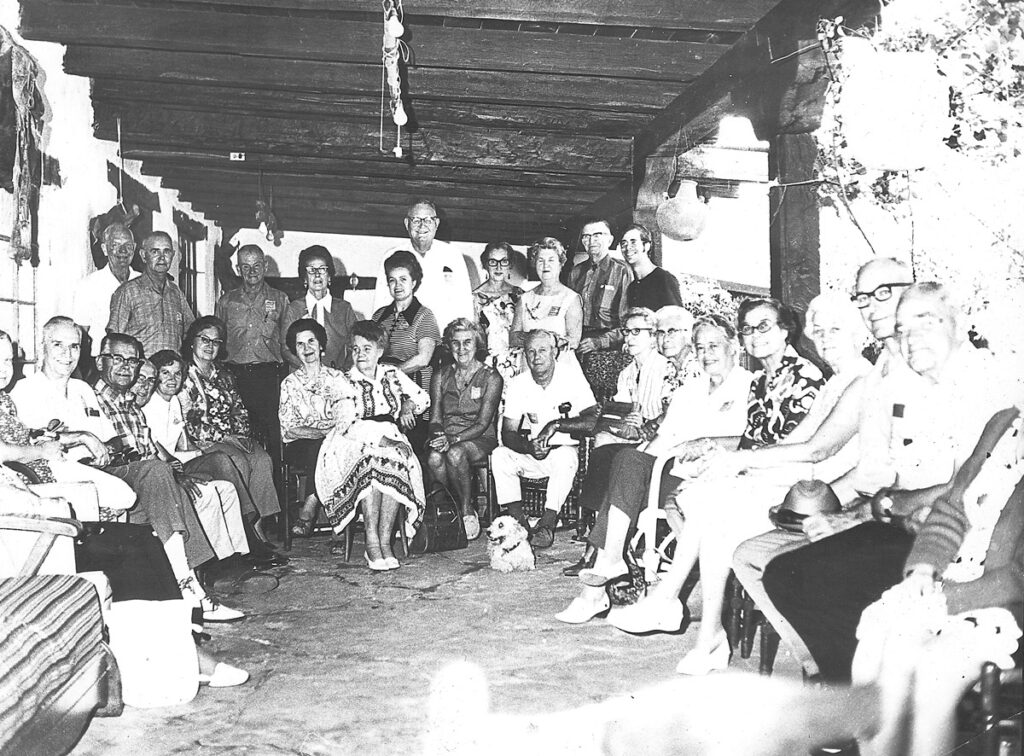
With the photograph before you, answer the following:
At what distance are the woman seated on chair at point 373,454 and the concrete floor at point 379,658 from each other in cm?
32

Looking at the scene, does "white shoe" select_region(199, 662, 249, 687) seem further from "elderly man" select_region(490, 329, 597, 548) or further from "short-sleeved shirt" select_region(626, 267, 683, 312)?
"short-sleeved shirt" select_region(626, 267, 683, 312)

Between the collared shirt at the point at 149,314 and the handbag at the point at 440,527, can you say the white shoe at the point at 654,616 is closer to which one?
the handbag at the point at 440,527

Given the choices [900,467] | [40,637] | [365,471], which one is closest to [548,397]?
[365,471]

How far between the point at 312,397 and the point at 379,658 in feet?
7.88

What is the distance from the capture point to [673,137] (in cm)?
567

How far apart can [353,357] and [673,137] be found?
221 centimetres

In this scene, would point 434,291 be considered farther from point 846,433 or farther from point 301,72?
point 846,433

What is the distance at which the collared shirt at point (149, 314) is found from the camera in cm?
612

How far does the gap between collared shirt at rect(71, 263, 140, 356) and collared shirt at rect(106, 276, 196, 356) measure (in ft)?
0.21

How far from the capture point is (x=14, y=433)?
167 inches

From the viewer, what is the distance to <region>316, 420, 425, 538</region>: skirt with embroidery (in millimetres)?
5766

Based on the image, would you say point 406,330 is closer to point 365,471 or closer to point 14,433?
point 365,471

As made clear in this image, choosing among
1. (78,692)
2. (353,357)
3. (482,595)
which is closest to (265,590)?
(482,595)

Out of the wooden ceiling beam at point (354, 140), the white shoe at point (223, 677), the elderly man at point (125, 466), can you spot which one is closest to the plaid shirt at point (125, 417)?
the elderly man at point (125, 466)
